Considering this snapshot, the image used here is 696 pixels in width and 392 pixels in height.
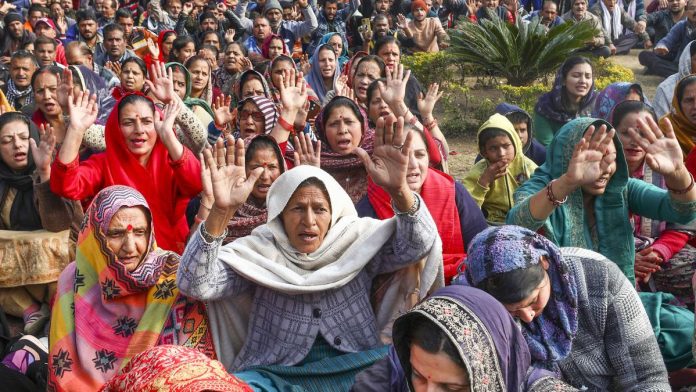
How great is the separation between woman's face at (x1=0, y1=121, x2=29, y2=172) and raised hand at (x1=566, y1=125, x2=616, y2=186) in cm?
321

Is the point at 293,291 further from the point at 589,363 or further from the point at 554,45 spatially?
the point at 554,45

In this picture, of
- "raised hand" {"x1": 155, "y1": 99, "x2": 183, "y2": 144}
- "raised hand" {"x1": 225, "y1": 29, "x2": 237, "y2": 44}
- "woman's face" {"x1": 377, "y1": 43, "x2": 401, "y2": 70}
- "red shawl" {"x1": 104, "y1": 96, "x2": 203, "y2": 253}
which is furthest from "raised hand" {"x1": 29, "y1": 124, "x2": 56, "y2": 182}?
"raised hand" {"x1": 225, "y1": 29, "x2": 237, "y2": 44}

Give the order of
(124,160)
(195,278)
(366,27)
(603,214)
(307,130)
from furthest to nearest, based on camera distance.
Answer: (366,27), (307,130), (124,160), (603,214), (195,278)

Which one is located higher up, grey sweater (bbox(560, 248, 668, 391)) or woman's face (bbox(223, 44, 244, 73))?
woman's face (bbox(223, 44, 244, 73))

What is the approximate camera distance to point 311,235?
3.20 meters

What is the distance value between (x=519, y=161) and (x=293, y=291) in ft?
7.73

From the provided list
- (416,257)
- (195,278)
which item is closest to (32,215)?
(195,278)

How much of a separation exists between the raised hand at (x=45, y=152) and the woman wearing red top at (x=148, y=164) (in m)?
0.17

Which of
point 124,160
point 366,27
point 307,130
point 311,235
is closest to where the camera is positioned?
point 311,235

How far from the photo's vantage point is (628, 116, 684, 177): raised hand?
337cm

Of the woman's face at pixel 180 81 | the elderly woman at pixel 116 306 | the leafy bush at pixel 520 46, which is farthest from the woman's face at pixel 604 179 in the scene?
the leafy bush at pixel 520 46

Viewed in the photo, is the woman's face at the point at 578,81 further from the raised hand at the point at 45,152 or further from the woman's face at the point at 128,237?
the woman's face at the point at 128,237

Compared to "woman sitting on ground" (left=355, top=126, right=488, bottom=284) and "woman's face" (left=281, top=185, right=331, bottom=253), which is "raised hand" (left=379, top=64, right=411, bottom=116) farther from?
"woman's face" (left=281, top=185, right=331, bottom=253)

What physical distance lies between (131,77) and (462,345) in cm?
562
